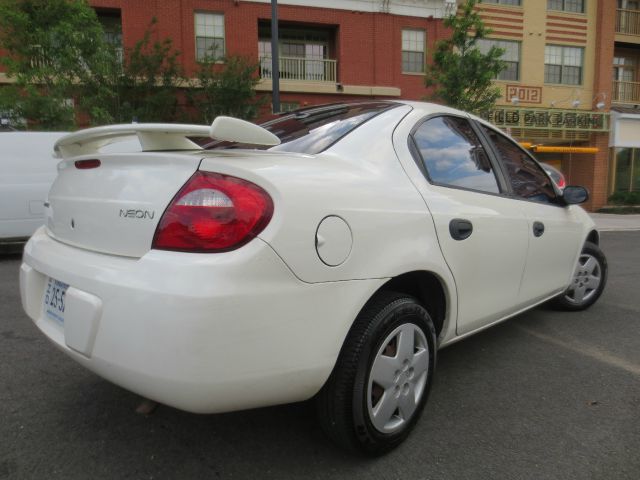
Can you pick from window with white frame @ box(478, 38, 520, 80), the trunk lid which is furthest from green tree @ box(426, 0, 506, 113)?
the trunk lid

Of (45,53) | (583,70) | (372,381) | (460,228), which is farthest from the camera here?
(583,70)

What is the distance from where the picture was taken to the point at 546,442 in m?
2.23

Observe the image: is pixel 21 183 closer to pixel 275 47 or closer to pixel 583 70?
pixel 275 47

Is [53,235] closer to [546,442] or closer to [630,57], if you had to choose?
[546,442]

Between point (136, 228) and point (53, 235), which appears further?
point (53, 235)

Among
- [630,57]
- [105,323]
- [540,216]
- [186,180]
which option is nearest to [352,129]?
[186,180]

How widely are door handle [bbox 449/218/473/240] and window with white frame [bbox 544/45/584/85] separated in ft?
64.1

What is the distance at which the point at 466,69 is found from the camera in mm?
12820

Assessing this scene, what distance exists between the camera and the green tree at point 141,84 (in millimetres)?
11930

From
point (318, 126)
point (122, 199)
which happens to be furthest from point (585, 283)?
point (122, 199)

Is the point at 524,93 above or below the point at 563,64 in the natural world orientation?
below

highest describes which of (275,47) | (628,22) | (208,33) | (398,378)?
(628,22)

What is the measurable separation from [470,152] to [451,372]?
51.5 inches

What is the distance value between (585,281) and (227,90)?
1203 cm
